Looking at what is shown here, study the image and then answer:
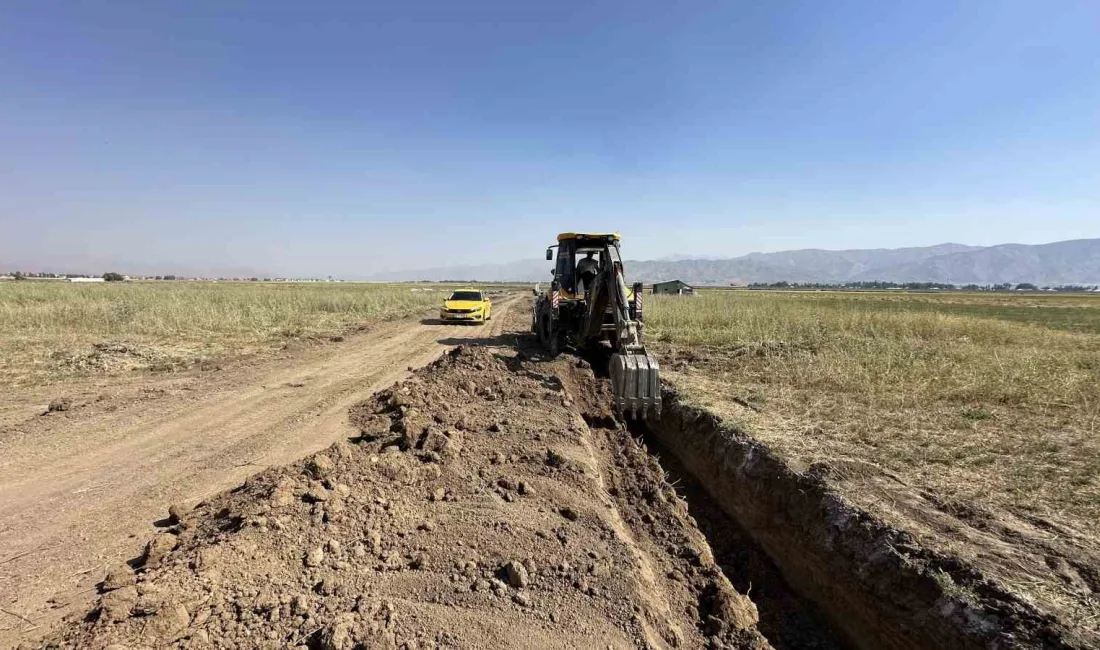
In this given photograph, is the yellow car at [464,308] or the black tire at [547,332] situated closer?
the black tire at [547,332]

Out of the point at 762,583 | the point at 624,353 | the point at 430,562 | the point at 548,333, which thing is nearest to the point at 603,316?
the point at 624,353

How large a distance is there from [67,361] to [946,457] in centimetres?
1496

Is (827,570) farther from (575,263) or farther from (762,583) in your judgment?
(575,263)

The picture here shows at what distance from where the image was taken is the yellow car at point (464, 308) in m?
20.8

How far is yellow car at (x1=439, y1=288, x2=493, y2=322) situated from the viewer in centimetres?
A: 2081

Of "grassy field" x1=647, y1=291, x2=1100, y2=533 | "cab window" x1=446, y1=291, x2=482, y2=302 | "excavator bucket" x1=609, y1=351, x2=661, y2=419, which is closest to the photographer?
"grassy field" x1=647, y1=291, x2=1100, y2=533

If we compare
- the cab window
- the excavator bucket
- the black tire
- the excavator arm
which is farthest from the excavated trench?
the cab window

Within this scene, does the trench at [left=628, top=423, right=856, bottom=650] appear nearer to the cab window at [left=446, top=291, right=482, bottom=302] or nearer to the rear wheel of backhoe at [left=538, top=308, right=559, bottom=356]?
the rear wheel of backhoe at [left=538, top=308, right=559, bottom=356]

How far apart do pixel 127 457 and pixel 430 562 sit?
4.38 meters

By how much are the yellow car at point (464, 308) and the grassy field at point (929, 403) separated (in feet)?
29.4

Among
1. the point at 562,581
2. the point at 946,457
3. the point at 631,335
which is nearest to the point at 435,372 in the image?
the point at 631,335

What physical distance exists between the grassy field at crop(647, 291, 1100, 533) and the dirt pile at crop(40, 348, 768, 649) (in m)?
2.41

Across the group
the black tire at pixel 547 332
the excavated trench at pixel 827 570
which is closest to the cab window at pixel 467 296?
the black tire at pixel 547 332

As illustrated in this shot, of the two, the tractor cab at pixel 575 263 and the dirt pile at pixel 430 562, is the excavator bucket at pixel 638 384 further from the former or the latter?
the tractor cab at pixel 575 263
